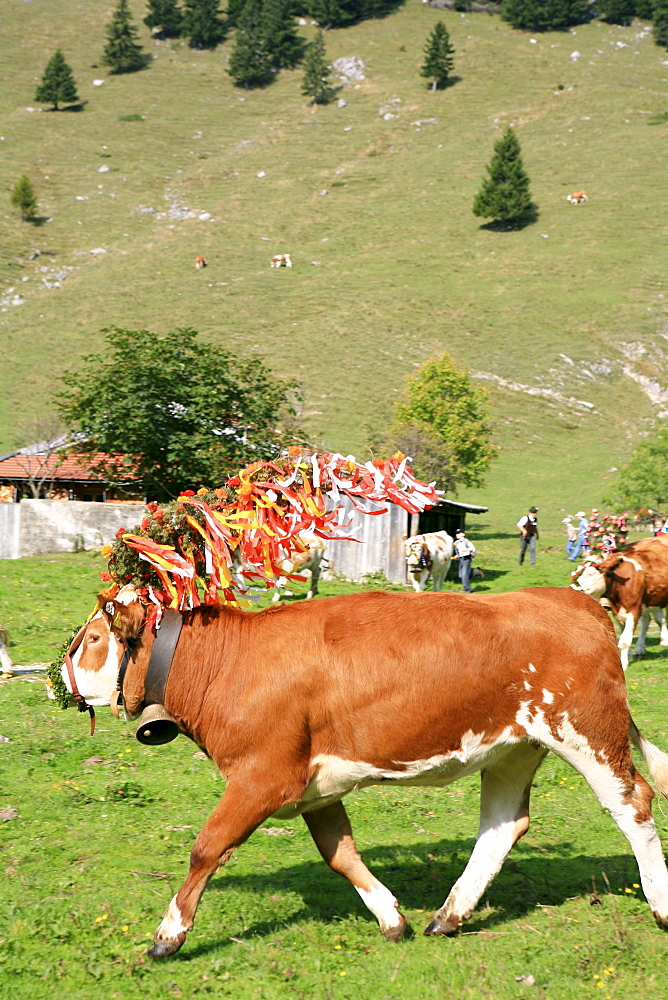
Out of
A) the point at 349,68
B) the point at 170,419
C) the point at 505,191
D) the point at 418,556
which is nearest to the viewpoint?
the point at 418,556

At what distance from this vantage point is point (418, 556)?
76.6ft

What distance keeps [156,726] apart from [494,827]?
226 centimetres

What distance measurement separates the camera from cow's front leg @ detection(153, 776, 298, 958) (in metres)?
5.11

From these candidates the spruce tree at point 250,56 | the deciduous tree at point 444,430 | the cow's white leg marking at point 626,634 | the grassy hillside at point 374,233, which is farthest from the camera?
the spruce tree at point 250,56

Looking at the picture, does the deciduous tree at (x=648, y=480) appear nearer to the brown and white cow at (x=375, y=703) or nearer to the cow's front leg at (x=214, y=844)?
the brown and white cow at (x=375, y=703)

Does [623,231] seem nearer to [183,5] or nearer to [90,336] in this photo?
[90,336]

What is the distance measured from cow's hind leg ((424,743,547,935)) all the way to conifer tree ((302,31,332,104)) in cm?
12887

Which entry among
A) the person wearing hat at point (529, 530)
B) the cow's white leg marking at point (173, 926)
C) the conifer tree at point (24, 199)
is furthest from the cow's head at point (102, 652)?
the conifer tree at point (24, 199)

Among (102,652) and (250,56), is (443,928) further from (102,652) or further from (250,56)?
(250,56)

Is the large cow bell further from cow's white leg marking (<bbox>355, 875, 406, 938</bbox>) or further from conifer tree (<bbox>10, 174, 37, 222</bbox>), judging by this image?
conifer tree (<bbox>10, 174, 37, 222</bbox>)

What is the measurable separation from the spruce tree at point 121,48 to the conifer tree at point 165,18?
1017 cm

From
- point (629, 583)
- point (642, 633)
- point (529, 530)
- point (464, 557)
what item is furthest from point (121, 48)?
point (629, 583)

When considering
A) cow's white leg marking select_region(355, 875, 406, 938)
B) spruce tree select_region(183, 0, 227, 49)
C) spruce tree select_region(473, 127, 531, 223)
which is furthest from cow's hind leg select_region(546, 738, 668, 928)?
spruce tree select_region(183, 0, 227, 49)

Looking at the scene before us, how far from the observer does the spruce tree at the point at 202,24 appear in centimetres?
14075
